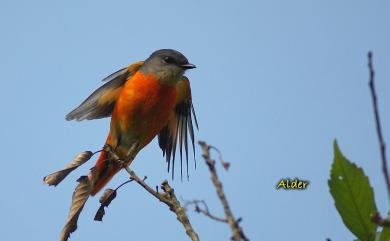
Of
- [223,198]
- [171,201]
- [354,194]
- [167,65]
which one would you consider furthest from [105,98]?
[223,198]

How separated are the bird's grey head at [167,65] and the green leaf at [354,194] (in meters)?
6.06

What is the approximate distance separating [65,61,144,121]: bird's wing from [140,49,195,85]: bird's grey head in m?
0.22

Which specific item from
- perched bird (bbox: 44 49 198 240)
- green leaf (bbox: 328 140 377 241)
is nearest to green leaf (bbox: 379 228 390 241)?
green leaf (bbox: 328 140 377 241)

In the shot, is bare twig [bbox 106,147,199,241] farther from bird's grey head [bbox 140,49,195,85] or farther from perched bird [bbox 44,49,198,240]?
bird's grey head [bbox 140,49,195,85]

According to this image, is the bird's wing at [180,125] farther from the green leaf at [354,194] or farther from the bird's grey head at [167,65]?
the green leaf at [354,194]

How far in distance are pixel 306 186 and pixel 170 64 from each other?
5.26 m

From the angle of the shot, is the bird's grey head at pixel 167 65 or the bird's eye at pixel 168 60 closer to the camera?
the bird's grey head at pixel 167 65

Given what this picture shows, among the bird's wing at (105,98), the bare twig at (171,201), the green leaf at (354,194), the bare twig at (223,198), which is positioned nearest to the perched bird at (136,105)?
the bird's wing at (105,98)

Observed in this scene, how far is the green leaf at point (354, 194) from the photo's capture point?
1791 millimetres

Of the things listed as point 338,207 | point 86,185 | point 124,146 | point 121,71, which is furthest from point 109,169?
point 338,207

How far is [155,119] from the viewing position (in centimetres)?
741

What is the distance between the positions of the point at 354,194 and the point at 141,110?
18.7 feet

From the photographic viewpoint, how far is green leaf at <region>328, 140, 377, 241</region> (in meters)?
1.79

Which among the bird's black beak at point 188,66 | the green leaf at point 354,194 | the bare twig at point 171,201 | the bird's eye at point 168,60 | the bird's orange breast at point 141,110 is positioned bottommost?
the bare twig at point 171,201
